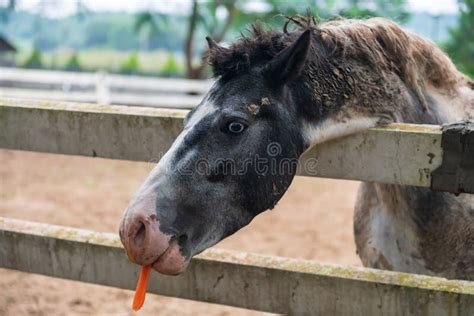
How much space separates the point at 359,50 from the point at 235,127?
737 mm

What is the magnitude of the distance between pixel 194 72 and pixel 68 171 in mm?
10351

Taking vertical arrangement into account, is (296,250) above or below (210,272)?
below

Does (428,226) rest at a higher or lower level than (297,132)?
lower

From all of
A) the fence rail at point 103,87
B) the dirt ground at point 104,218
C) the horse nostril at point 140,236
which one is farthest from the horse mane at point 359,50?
the fence rail at point 103,87

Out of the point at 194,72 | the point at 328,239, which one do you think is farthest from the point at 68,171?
the point at 194,72

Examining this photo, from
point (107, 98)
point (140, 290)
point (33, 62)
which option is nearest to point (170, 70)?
point (33, 62)

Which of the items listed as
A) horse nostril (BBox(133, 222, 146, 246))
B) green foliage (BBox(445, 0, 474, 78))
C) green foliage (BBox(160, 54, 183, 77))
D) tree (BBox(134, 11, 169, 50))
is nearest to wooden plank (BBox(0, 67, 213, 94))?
tree (BBox(134, 11, 169, 50))

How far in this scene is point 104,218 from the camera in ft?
23.6

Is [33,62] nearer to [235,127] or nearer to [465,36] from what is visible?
[465,36]

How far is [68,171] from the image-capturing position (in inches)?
409

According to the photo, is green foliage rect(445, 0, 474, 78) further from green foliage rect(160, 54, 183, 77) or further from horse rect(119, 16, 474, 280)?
horse rect(119, 16, 474, 280)

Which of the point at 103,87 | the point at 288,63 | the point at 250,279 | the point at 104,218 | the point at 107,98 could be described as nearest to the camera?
the point at 288,63

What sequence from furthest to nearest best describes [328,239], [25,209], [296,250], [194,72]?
[194,72] → [25,209] → [328,239] → [296,250]

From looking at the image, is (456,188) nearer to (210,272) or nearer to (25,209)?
(210,272)
